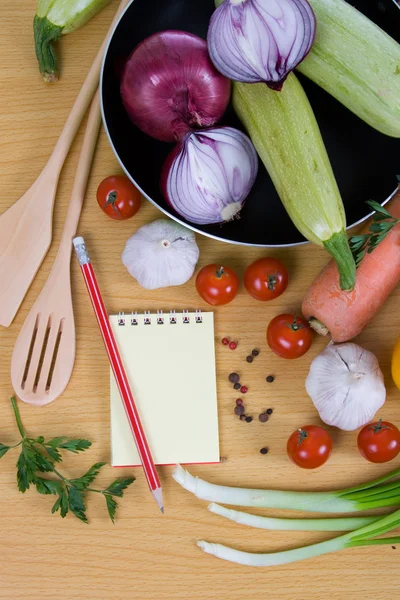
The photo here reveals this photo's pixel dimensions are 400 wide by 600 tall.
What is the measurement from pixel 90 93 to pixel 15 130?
0.44 feet

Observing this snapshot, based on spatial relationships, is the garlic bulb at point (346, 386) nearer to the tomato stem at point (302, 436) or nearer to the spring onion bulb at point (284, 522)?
the tomato stem at point (302, 436)

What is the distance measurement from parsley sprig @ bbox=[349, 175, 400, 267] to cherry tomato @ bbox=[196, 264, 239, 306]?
0.18m

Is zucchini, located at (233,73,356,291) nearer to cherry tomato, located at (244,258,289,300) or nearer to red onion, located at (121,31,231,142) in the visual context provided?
red onion, located at (121,31,231,142)

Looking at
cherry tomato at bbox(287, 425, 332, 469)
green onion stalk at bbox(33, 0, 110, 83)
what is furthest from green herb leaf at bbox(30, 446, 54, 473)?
green onion stalk at bbox(33, 0, 110, 83)

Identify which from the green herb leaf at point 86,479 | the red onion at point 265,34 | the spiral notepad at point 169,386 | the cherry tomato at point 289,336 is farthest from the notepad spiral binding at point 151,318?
the red onion at point 265,34

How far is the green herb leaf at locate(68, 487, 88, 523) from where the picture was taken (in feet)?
3.13

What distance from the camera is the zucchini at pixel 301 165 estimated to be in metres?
0.78

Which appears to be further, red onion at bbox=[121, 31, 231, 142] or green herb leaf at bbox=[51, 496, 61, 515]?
green herb leaf at bbox=[51, 496, 61, 515]

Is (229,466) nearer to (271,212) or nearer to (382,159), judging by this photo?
(271,212)

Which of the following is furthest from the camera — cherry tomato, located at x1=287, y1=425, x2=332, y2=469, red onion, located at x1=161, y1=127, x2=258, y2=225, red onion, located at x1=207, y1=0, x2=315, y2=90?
cherry tomato, located at x1=287, y1=425, x2=332, y2=469

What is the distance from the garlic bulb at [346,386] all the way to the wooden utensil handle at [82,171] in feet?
1.40

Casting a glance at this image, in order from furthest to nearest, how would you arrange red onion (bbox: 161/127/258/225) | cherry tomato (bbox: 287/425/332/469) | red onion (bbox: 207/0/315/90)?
cherry tomato (bbox: 287/425/332/469), red onion (bbox: 161/127/258/225), red onion (bbox: 207/0/315/90)

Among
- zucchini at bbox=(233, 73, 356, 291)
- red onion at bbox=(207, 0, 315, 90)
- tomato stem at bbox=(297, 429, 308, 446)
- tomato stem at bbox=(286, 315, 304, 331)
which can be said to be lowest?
tomato stem at bbox=(297, 429, 308, 446)

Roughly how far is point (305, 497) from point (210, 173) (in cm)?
51
